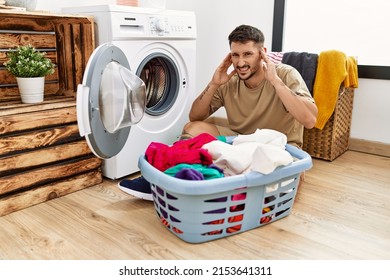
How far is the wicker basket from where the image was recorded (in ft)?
7.52

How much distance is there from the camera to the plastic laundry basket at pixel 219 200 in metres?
1.26

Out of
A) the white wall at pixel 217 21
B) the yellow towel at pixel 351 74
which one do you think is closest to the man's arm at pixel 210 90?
the yellow towel at pixel 351 74

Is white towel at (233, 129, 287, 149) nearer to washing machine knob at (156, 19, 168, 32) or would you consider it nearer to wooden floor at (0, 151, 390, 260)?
wooden floor at (0, 151, 390, 260)

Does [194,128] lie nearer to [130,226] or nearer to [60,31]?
[130,226]

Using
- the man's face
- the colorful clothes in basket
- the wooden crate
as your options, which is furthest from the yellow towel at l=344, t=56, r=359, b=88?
the wooden crate

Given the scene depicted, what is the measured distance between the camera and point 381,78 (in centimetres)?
239

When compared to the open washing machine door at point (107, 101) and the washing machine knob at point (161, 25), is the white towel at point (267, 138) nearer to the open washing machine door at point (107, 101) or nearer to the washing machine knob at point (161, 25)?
the open washing machine door at point (107, 101)

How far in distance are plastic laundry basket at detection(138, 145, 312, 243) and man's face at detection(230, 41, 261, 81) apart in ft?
1.72

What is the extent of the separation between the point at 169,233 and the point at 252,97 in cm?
83

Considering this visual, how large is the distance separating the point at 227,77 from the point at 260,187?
688mm

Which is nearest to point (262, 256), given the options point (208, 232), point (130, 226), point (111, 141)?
point (208, 232)

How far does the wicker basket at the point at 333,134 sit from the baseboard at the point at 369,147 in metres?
0.11

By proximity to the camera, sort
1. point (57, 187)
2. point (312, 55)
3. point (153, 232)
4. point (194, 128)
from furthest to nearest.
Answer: point (312, 55) < point (194, 128) < point (57, 187) < point (153, 232)

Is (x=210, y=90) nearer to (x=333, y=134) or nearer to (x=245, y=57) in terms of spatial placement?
(x=245, y=57)
